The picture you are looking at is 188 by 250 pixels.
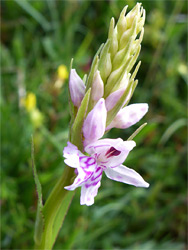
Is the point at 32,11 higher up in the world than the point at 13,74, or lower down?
higher up

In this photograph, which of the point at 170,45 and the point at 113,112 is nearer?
A: the point at 113,112

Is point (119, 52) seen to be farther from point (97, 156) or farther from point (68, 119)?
point (68, 119)

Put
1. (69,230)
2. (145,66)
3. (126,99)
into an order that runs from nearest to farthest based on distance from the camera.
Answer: (126,99) → (69,230) → (145,66)

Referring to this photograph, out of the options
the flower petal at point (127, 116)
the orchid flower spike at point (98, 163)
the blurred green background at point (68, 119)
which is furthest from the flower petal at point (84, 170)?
the blurred green background at point (68, 119)

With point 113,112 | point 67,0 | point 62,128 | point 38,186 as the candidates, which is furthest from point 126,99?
point 67,0

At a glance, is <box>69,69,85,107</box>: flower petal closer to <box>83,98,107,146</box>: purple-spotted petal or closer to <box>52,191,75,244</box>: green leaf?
<box>83,98,107,146</box>: purple-spotted petal

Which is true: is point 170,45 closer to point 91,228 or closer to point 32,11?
point 32,11
